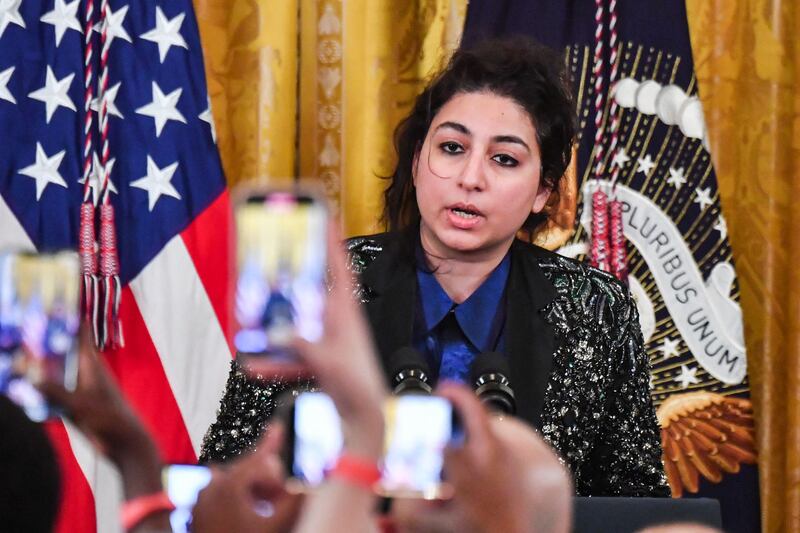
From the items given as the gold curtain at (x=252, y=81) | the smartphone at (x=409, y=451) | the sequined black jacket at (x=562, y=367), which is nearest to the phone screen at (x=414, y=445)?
the smartphone at (x=409, y=451)

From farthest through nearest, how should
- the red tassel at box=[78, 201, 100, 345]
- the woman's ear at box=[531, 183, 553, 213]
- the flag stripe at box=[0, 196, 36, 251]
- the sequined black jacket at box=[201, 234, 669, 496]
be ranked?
the flag stripe at box=[0, 196, 36, 251]
the red tassel at box=[78, 201, 100, 345]
the woman's ear at box=[531, 183, 553, 213]
the sequined black jacket at box=[201, 234, 669, 496]

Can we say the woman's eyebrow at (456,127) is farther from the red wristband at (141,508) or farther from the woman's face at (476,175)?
the red wristband at (141,508)

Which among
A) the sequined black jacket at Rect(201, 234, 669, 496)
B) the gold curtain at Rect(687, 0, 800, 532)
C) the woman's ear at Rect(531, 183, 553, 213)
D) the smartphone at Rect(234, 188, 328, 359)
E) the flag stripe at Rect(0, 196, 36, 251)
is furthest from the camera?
the gold curtain at Rect(687, 0, 800, 532)

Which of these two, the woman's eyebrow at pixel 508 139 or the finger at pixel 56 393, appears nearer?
the finger at pixel 56 393

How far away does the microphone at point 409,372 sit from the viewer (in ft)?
3.48

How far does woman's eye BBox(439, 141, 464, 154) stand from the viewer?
1.87 meters

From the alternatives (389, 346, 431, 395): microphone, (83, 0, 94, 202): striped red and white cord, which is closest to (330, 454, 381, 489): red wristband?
(389, 346, 431, 395): microphone

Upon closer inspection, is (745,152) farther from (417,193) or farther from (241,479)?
(241,479)

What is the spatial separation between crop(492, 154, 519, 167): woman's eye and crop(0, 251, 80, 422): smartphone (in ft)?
4.19

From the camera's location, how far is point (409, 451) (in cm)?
71

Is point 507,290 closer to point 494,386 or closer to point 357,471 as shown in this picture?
point 494,386

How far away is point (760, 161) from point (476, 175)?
1.22 meters

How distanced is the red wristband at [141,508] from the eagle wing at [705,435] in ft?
7.09

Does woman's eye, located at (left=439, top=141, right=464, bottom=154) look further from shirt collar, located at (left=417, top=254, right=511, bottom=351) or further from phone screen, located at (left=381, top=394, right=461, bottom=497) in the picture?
phone screen, located at (left=381, top=394, right=461, bottom=497)
